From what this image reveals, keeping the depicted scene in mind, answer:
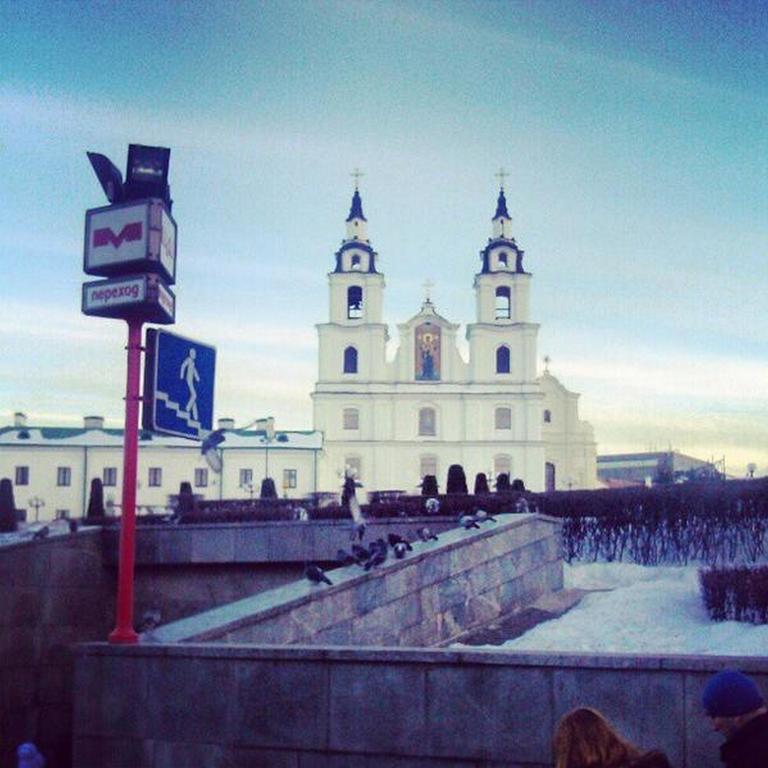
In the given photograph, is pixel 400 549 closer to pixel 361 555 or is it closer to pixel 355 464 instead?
pixel 361 555

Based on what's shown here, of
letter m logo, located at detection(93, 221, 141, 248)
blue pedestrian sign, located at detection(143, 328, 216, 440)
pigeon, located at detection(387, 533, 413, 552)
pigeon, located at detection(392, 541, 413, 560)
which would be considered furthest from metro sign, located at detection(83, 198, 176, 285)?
pigeon, located at detection(387, 533, 413, 552)

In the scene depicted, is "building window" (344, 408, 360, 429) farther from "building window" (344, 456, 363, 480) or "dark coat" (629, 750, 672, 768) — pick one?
"dark coat" (629, 750, 672, 768)

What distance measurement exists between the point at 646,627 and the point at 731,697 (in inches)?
341

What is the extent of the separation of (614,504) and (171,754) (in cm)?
1312

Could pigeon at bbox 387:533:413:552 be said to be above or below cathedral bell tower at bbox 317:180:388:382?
below

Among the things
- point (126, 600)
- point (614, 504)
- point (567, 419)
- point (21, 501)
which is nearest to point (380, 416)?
point (567, 419)

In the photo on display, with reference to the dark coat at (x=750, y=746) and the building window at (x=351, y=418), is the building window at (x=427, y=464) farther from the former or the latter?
the dark coat at (x=750, y=746)

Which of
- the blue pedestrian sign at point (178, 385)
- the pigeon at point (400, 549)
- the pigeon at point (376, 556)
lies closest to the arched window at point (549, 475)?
the pigeon at point (400, 549)

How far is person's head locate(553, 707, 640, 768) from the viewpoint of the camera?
3.25 m

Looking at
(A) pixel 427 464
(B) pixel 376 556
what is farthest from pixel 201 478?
(B) pixel 376 556

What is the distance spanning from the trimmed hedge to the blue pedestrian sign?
6334 millimetres

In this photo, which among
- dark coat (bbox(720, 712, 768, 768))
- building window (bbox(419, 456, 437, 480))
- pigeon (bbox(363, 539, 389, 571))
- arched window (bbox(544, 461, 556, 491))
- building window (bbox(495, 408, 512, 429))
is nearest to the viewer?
dark coat (bbox(720, 712, 768, 768))

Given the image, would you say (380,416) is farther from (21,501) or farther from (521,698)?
(521,698)

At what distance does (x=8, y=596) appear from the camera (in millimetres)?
13570
